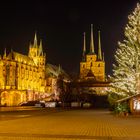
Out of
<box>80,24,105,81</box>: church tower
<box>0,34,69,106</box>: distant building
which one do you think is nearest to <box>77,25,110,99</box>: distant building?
<box>80,24,105,81</box>: church tower

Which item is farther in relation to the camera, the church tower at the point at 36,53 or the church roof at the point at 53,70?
the church roof at the point at 53,70

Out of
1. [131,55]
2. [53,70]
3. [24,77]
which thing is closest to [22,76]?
[24,77]

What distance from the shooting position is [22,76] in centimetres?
12744

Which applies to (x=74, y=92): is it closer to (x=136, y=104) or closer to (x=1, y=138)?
(x=136, y=104)

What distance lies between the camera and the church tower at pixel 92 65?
161000mm

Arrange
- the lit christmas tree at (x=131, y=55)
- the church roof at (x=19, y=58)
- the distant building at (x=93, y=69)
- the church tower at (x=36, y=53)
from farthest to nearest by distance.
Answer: the distant building at (x=93, y=69) < the church tower at (x=36, y=53) < the church roof at (x=19, y=58) < the lit christmas tree at (x=131, y=55)

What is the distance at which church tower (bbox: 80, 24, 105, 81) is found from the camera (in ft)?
528

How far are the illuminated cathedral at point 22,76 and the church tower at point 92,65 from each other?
22.3m

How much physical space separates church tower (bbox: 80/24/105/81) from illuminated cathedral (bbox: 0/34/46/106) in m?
22.3

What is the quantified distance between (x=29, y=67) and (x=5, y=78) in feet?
67.3

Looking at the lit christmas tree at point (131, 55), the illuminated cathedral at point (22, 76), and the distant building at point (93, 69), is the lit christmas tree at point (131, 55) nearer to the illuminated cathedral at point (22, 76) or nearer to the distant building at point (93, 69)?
the illuminated cathedral at point (22, 76)

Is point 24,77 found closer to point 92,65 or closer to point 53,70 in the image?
point 53,70

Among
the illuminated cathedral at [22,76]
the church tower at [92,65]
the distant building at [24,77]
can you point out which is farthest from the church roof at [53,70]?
the illuminated cathedral at [22,76]

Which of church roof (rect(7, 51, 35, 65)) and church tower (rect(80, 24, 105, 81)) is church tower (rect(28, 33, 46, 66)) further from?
church tower (rect(80, 24, 105, 81))
